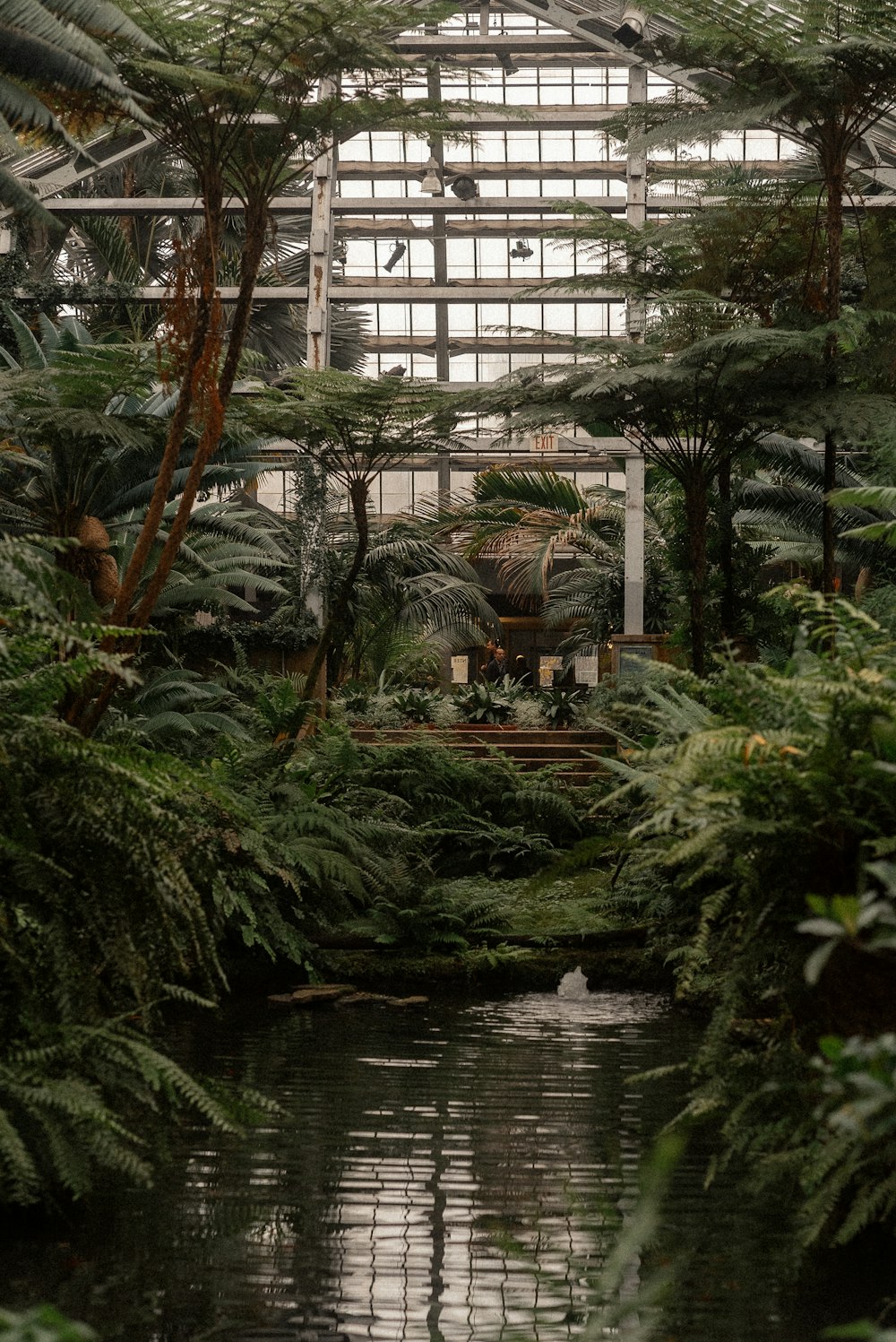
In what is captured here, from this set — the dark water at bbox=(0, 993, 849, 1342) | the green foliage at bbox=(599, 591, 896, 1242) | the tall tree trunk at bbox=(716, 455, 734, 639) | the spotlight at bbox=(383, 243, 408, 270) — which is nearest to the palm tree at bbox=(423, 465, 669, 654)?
the tall tree trunk at bbox=(716, 455, 734, 639)

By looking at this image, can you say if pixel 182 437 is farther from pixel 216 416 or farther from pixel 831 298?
pixel 831 298

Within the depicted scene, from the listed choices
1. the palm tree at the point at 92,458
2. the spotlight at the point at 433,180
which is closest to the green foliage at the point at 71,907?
the palm tree at the point at 92,458

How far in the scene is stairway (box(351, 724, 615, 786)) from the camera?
34.1 ft

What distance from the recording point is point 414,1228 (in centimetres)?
271

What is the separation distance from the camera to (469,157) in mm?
19484

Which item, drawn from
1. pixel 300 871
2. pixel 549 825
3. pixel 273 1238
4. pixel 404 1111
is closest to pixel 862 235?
pixel 549 825

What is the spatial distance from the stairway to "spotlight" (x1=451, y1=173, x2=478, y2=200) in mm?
9843

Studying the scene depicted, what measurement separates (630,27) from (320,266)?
383 cm

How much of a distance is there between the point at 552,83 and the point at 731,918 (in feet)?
59.5

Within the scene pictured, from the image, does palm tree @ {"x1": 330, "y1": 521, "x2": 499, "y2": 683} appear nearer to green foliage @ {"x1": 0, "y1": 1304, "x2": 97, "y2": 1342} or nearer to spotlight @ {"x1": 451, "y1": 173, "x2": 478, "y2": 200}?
spotlight @ {"x1": 451, "y1": 173, "x2": 478, "y2": 200}

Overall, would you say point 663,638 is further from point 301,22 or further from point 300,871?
point 301,22

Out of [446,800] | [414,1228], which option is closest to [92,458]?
[446,800]

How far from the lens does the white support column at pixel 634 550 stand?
12914 millimetres

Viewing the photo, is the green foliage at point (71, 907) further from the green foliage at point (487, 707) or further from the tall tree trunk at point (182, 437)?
the green foliage at point (487, 707)
